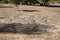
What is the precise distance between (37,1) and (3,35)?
30805 millimetres

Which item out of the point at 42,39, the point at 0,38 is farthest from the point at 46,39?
the point at 0,38

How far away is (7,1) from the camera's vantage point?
145ft

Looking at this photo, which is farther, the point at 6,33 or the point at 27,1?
the point at 27,1

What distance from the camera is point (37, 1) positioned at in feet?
135

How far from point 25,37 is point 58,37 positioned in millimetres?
1580

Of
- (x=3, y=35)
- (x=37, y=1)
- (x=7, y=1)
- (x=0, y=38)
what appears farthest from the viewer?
(x=7, y=1)

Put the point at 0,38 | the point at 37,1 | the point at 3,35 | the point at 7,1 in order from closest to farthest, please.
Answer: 1. the point at 0,38
2. the point at 3,35
3. the point at 37,1
4. the point at 7,1

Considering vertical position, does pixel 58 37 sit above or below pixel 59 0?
above

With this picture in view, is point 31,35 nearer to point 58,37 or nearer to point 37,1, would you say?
point 58,37

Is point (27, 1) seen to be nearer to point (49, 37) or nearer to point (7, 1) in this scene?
point (7, 1)

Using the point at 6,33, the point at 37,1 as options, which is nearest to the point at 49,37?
the point at 6,33

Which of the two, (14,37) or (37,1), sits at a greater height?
(14,37)

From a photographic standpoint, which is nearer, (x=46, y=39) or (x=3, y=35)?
(x=46, y=39)

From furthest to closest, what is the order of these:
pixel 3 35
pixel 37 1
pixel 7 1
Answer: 1. pixel 7 1
2. pixel 37 1
3. pixel 3 35
